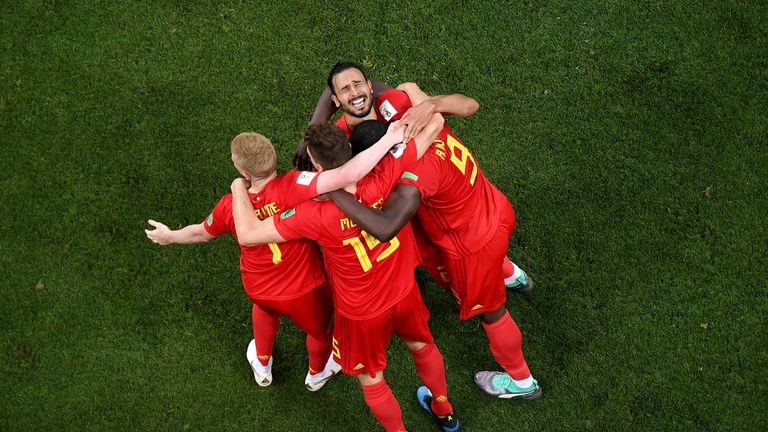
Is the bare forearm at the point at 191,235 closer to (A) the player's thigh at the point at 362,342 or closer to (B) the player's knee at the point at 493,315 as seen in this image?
(A) the player's thigh at the point at 362,342

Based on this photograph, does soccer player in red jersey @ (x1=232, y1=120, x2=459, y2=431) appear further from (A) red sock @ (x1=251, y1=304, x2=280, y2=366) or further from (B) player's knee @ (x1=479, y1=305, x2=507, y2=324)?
(A) red sock @ (x1=251, y1=304, x2=280, y2=366)

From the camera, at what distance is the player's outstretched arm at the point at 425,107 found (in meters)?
4.79

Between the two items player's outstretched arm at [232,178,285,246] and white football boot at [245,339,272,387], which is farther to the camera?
white football boot at [245,339,272,387]

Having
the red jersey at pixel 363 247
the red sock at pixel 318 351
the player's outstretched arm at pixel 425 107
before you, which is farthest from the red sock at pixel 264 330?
the player's outstretched arm at pixel 425 107

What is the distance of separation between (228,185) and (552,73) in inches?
121

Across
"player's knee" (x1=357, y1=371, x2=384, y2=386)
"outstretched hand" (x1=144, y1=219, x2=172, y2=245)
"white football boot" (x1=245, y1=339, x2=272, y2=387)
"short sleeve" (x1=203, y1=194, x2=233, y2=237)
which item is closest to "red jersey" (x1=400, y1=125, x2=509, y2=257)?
"player's knee" (x1=357, y1=371, x2=384, y2=386)

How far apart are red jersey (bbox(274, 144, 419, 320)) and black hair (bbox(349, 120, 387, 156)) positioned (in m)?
0.13

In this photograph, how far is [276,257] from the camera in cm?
508

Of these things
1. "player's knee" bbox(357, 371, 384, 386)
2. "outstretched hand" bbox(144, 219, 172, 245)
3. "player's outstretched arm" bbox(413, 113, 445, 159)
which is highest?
"player's outstretched arm" bbox(413, 113, 445, 159)

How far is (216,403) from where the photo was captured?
20.3 feet

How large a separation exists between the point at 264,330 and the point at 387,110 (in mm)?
1919

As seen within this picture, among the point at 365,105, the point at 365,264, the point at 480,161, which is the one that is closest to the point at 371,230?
the point at 365,264

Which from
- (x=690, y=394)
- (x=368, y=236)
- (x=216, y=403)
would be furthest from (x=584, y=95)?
(x=216, y=403)

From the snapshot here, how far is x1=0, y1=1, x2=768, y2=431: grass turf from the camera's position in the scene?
612 cm
